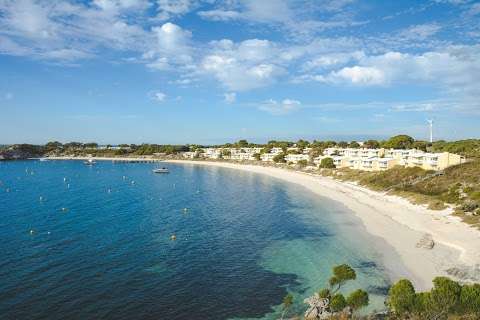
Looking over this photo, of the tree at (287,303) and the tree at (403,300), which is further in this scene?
the tree at (287,303)

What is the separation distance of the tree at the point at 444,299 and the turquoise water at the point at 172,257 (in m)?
7.18

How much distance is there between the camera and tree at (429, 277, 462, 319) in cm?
2289

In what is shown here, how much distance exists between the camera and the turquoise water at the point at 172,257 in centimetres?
3016

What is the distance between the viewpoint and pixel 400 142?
155125 mm

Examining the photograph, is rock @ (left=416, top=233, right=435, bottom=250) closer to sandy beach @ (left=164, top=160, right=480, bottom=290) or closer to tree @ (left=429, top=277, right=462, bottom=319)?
sandy beach @ (left=164, top=160, right=480, bottom=290)

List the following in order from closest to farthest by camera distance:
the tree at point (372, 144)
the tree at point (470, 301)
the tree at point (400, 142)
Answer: the tree at point (470, 301) → the tree at point (400, 142) → the tree at point (372, 144)

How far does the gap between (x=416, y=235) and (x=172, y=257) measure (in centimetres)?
3038

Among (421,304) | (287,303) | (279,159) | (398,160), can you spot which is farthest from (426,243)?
(279,159)

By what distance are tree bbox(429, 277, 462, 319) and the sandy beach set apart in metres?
Answer: 9.66

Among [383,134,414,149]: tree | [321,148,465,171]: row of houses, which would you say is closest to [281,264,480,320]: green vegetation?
[321,148,465,171]: row of houses

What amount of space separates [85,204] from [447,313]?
68072mm

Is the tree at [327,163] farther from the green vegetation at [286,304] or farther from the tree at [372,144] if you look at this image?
the green vegetation at [286,304]

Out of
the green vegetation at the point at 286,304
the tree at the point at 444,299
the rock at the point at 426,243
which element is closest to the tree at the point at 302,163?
the rock at the point at 426,243

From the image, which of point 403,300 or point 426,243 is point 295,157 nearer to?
point 426,243
